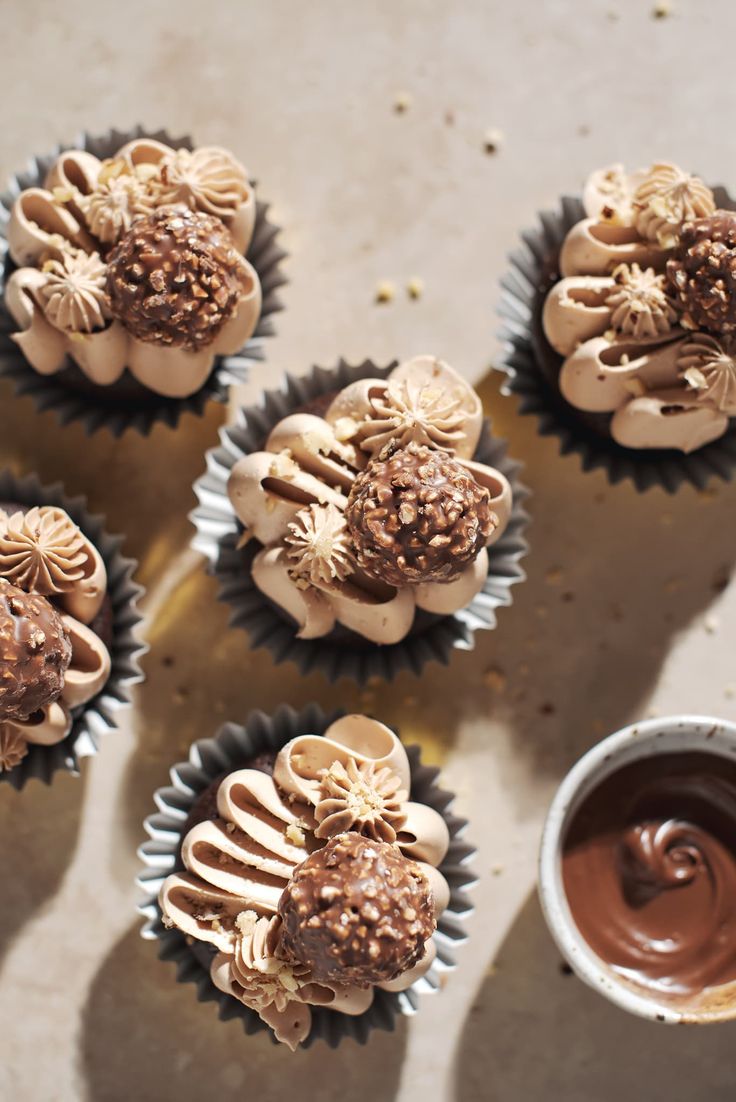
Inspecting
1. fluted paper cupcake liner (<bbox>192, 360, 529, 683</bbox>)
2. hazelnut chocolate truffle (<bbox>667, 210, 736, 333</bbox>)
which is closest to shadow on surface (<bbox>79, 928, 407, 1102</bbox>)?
fluted paper cupcake liner (<bbox>192, 360, 529, 683</bbox>)


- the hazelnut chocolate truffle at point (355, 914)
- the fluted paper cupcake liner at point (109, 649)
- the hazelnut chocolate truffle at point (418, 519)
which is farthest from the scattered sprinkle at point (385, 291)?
the hazelnut chocolate truffle at point (355, 914)

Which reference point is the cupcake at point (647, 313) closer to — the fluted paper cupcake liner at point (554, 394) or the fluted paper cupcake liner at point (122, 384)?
the fluted paper cupcake liner at point (554, 394)

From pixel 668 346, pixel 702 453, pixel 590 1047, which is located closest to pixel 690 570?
pixel 702 453

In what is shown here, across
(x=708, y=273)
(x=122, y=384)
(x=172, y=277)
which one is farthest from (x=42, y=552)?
(x=708, y=273)

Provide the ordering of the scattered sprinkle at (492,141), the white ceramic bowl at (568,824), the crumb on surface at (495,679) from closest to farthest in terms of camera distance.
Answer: the white ceramic bowl at (568,824)
the crumb on surface at (495,679)
the scattered sprinkle at (492,141)

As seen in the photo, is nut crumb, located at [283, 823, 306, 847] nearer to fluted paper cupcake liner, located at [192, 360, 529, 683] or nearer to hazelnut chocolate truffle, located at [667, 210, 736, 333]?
fluted paper cupcake liner, located at [192, 360, 529, 683]

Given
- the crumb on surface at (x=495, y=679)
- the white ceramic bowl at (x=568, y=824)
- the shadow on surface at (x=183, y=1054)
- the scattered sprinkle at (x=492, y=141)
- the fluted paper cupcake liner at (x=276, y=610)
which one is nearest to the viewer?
the white ceramic bowl at (x=568, y=824)

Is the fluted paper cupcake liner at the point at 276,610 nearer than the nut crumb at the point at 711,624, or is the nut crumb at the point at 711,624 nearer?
the fluted paper cupcake liner at the point at 276,610

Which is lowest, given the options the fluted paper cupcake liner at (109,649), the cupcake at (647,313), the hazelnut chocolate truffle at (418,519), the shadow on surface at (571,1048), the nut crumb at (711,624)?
the shadow on surface at (571,1048)
